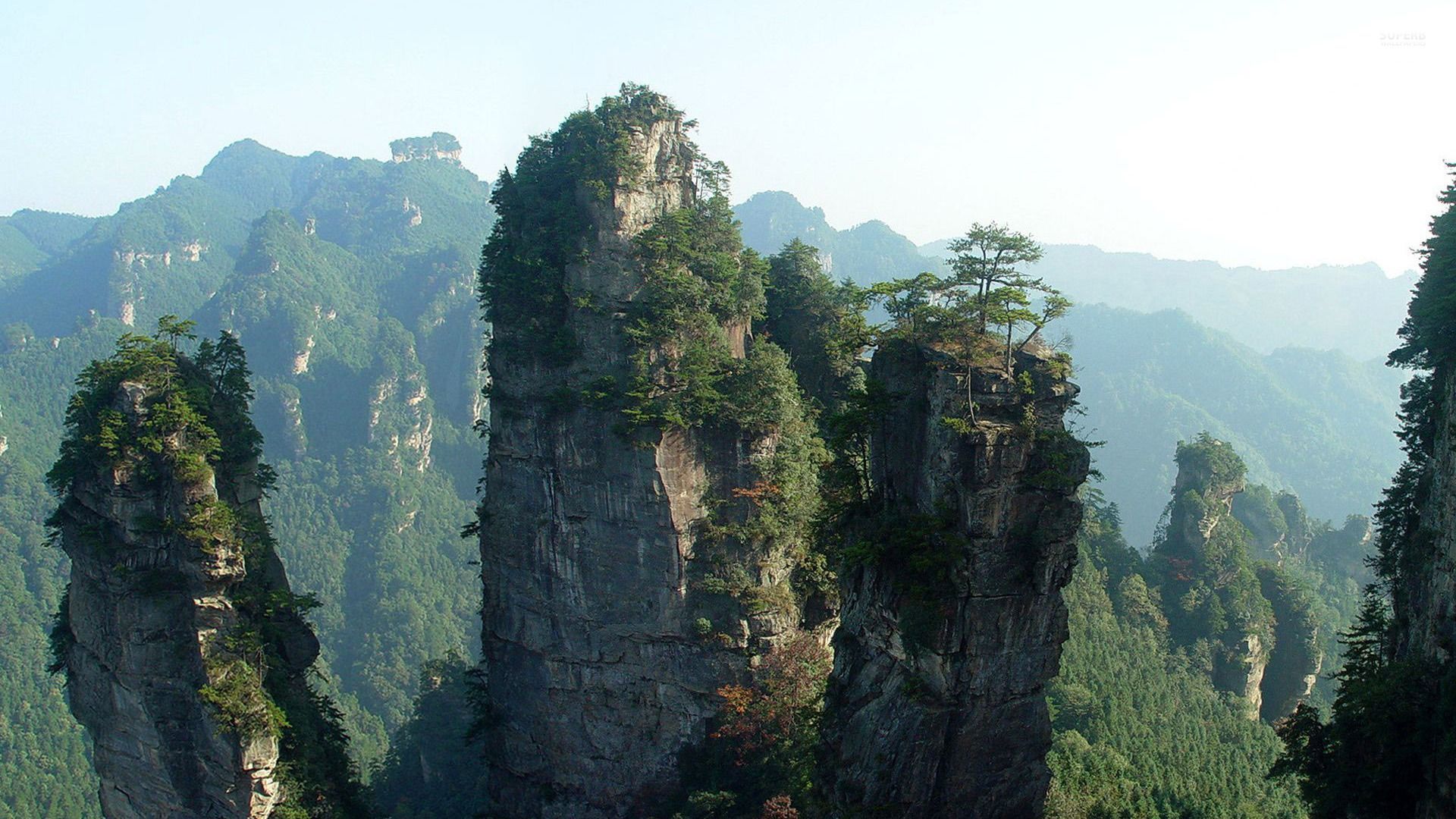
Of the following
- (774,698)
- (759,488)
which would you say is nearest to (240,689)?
(774,698)

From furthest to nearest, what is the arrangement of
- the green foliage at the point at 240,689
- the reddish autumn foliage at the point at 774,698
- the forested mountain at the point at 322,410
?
the forested mountain at the point at 322,410, the reddish autumn foliage at the point at 774,698, the green foliage at the point at 240,689

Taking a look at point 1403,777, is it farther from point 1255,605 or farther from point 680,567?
point 1255,605

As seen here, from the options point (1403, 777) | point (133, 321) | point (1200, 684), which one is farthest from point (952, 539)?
point (133, 321)

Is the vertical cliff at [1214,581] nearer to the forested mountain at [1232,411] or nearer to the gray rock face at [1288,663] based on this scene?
the gray rock face at [1288,663]

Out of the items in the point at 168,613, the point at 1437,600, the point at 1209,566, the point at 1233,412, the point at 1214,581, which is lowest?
the point at 168,613

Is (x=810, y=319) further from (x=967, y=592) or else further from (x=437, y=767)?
(x=437, y=767)

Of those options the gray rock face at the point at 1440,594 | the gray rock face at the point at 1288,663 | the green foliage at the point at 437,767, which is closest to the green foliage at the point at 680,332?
the gray rock face at the point at 1440,594
